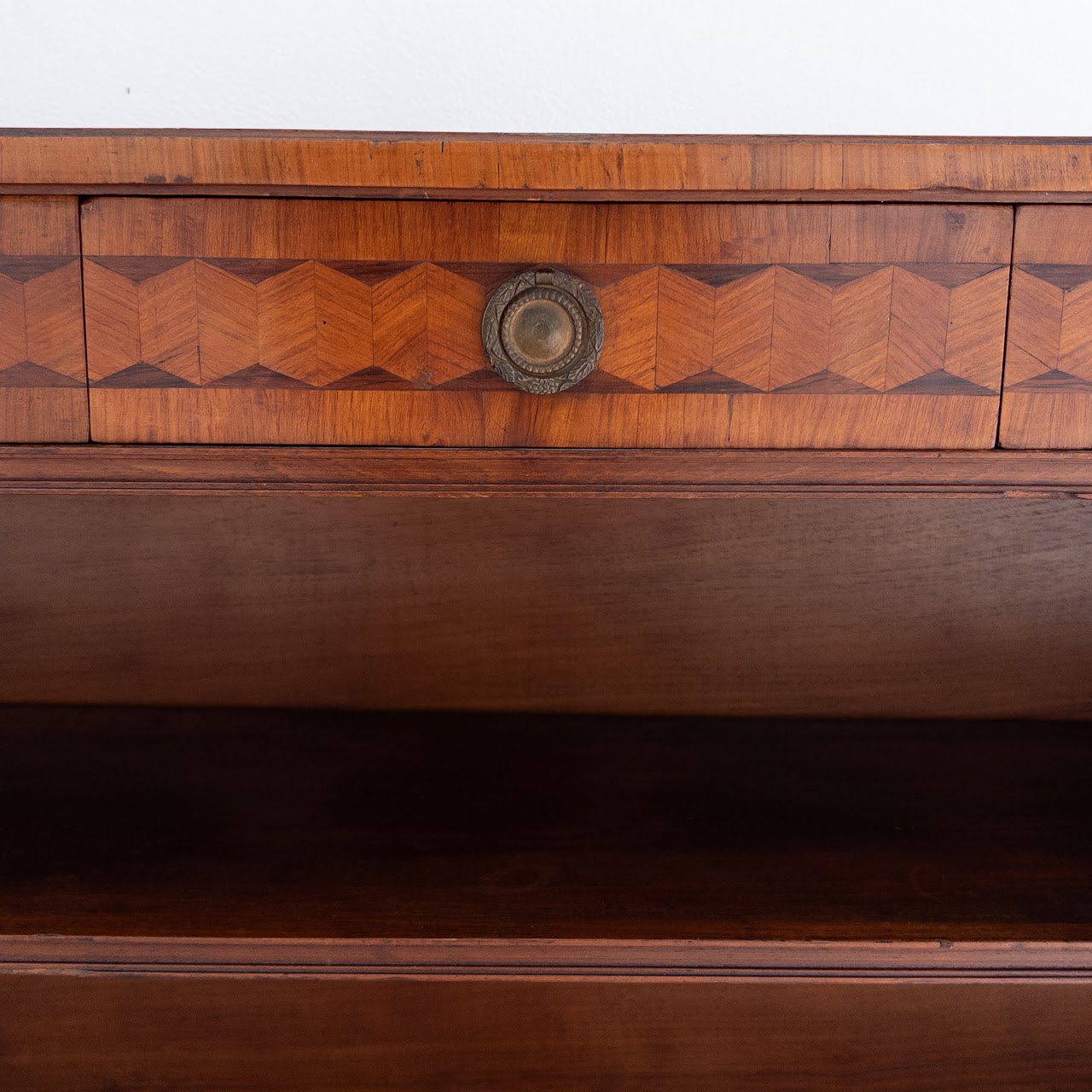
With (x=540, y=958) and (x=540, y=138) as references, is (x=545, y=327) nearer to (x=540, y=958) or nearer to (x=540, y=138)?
(x=540, y=138)

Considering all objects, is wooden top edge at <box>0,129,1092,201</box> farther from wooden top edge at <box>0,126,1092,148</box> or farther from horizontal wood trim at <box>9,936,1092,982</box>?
horizontal wood trim at <box>9,936,1092,982</box>

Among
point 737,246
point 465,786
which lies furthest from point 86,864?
point 737,246

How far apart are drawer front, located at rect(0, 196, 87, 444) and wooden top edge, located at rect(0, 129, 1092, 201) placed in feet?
0.06

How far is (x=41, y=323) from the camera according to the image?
43 centimetres

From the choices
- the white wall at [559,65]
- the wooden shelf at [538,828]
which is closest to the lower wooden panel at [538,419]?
the wooden shelf at [538,828]

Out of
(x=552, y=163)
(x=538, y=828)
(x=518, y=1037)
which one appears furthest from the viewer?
(x=518, y=1037)

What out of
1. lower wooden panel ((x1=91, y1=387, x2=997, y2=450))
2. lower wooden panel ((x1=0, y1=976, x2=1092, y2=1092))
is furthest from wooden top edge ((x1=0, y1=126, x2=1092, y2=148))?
lower wooden panel ((x1=0, y1=976, x2=1092, y2=1092))

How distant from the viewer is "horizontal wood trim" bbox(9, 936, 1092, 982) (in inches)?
19.3

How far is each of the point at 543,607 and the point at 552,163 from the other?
447 mm

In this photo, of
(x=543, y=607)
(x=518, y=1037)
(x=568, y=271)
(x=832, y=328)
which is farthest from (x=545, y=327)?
(x=518, y=1037)

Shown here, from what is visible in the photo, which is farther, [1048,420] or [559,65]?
[559,65]

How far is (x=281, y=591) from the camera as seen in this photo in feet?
2.63

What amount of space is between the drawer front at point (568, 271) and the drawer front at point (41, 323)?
1 centimetres

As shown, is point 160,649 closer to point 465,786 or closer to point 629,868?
point 465,786
